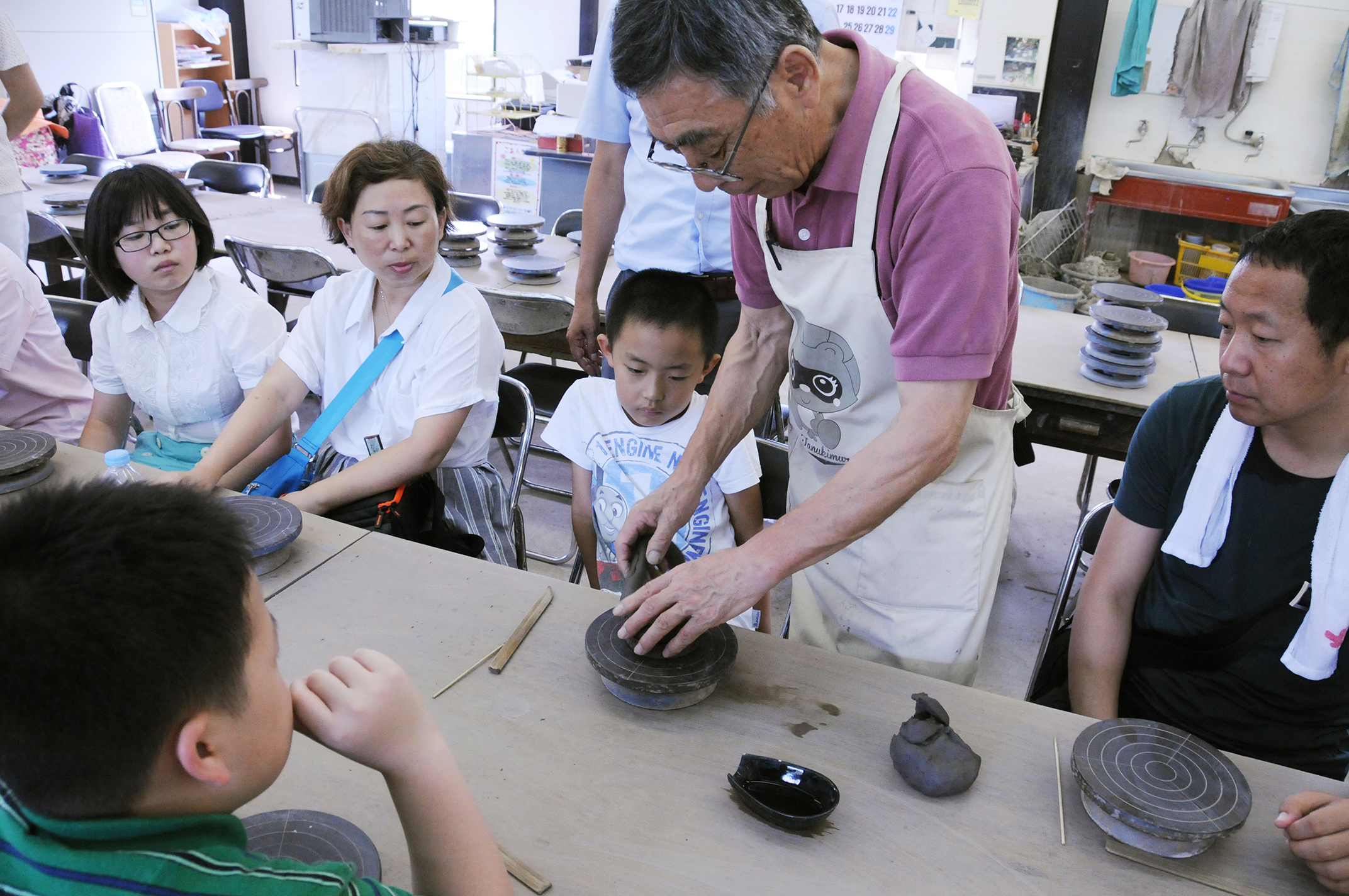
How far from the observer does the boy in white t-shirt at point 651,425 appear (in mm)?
1995

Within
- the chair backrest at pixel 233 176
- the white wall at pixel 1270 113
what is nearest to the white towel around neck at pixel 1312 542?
the chair backrest at pixel 233 176

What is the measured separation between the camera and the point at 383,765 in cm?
89

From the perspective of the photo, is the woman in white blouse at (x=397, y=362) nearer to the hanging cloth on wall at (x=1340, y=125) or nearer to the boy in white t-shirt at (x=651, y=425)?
the boy in white t-shirt at (x=651, y=425)

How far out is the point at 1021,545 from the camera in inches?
144

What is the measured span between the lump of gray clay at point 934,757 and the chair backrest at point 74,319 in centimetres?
275

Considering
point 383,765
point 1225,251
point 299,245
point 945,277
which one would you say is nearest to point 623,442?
point 945,277

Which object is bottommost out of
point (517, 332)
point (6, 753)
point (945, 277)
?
point (517, 332)

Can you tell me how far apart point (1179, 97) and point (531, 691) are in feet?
25.0

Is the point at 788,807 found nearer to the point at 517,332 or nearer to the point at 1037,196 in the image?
the point at 517,332

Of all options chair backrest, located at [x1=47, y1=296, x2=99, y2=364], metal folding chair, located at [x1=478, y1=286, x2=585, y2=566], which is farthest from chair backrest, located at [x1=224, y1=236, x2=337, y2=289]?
chair backrest, located at [x1=47, y1=296, x2=99, y2=364]

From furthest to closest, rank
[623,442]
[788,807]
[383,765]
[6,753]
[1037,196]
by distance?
[1037,196] < [623,442] < [788,807] < [383,765] < [6,753]

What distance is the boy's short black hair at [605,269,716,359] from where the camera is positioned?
→ 198 centimetres

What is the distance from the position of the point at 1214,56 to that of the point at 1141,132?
0.69 m

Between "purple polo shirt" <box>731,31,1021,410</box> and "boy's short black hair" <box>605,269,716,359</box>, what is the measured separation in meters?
0.62
